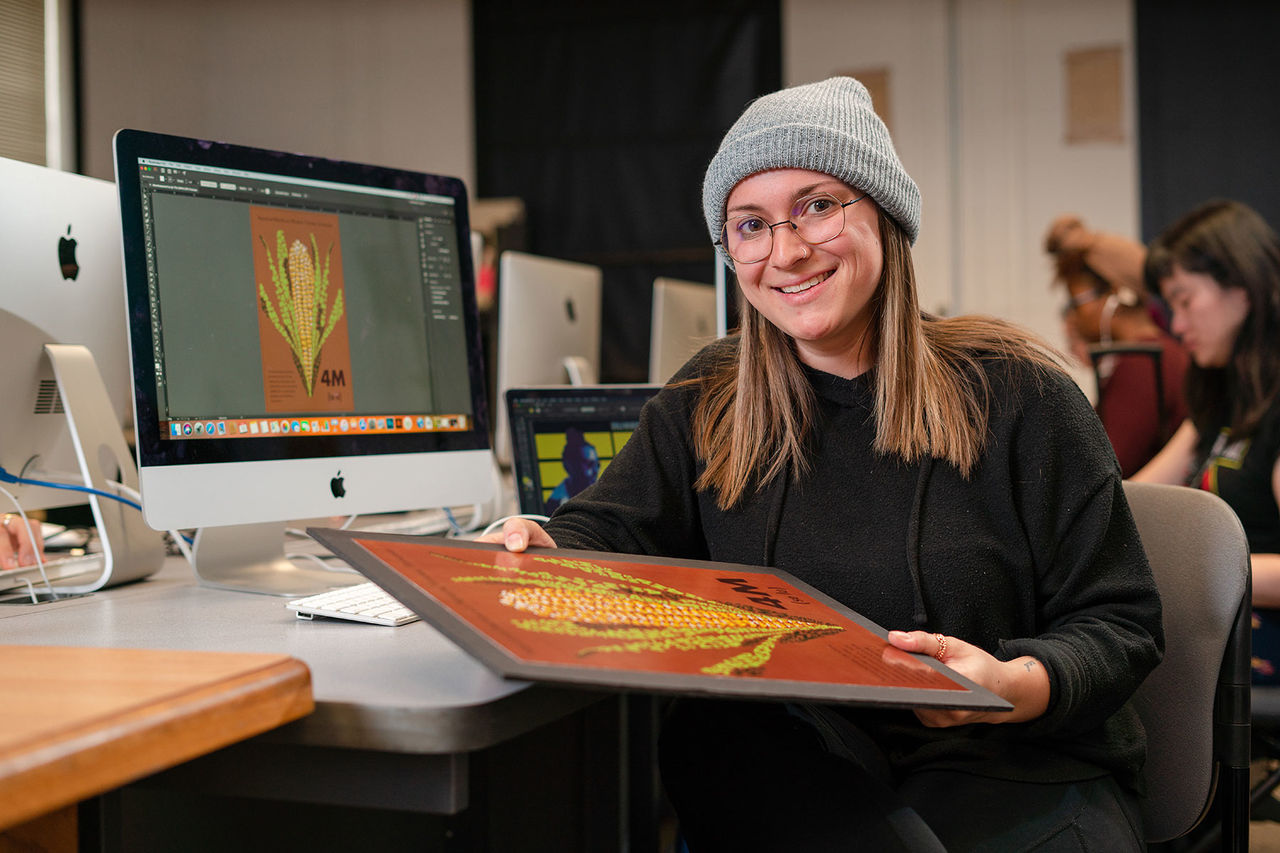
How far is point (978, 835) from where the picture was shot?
97cm

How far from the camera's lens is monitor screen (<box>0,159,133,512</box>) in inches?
53.5

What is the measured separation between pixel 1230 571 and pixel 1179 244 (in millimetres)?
1393

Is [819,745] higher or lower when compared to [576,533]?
lower

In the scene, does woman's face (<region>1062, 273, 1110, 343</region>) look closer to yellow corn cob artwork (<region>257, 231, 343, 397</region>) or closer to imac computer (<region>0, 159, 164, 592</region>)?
yellow corn cob artwork (<region>257, 231, 343, 397</region>)

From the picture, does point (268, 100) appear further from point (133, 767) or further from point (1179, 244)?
point (133, 767)

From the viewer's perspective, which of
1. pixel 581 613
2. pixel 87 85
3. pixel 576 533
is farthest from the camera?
pixel 87 85

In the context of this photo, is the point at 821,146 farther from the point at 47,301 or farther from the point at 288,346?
the point at 47,301

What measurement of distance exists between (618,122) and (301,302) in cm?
396

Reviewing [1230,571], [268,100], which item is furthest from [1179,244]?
[268,100]

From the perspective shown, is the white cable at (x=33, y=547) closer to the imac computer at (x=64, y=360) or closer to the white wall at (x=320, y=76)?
the imac computer at (x=64, y=360)

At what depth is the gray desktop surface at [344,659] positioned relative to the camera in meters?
0.75

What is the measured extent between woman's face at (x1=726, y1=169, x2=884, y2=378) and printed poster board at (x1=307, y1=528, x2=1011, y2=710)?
0.32 meters

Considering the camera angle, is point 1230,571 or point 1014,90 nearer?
point 1230,571

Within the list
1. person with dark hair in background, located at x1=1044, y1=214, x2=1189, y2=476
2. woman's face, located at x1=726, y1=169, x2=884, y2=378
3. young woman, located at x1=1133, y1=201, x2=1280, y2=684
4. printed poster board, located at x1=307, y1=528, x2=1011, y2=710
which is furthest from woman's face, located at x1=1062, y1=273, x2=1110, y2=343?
printed poster board, located at x1=307, y1=528, x2=1011, y2=710
